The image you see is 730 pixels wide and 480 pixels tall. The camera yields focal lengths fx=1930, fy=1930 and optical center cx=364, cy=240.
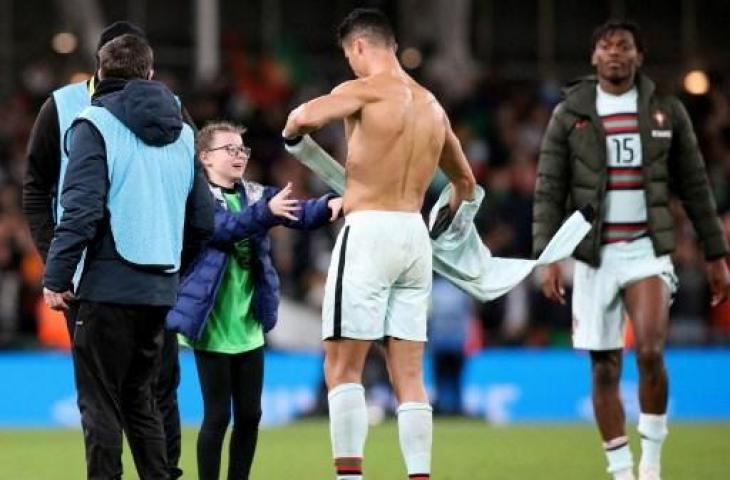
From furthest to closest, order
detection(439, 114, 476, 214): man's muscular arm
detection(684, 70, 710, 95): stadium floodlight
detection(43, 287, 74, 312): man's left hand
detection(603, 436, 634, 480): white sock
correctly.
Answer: detection(684, 70, 710, 95): stadium floodlight → detection(603, 436, 634, 480): white sock → detection(439, 114, 476, 214): man's muscular arm → detection(43, 287, 74, 312): man's left hand

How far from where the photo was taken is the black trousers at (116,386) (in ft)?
29.6

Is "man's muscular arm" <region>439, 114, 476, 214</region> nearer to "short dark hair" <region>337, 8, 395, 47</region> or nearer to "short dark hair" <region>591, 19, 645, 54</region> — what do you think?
"short dark hair" <region>337, 8, 395, 47</region>

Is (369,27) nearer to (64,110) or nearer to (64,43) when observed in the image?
(64,110)

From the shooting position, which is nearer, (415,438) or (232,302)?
(415,438)

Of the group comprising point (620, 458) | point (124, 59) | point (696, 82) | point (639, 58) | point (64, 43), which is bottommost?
point (620, 458)

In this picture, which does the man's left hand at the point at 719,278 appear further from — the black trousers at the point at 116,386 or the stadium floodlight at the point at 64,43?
the stadium floodlight at the point at 64,43

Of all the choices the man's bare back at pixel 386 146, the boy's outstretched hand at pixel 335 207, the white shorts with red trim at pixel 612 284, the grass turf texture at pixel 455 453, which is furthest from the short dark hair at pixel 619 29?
the grass turf texture at pixel 455 453

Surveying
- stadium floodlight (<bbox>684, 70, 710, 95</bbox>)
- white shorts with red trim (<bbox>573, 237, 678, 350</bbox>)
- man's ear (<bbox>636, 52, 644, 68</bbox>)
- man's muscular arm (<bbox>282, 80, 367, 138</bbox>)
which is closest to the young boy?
man's muscular arm (<bbox>282, 80, 367, 138</bbox>)

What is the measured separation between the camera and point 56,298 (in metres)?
9.03

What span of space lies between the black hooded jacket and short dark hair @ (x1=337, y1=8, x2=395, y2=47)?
109cm

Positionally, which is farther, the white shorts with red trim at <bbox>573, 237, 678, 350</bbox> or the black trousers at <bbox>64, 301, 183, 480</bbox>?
the white shorts with red trim at <bbox>573, 237, 678, 350</bbox>

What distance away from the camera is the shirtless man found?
9.48 meters

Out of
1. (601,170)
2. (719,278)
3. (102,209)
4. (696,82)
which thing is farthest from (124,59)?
(696,82)

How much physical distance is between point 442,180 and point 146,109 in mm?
12743
